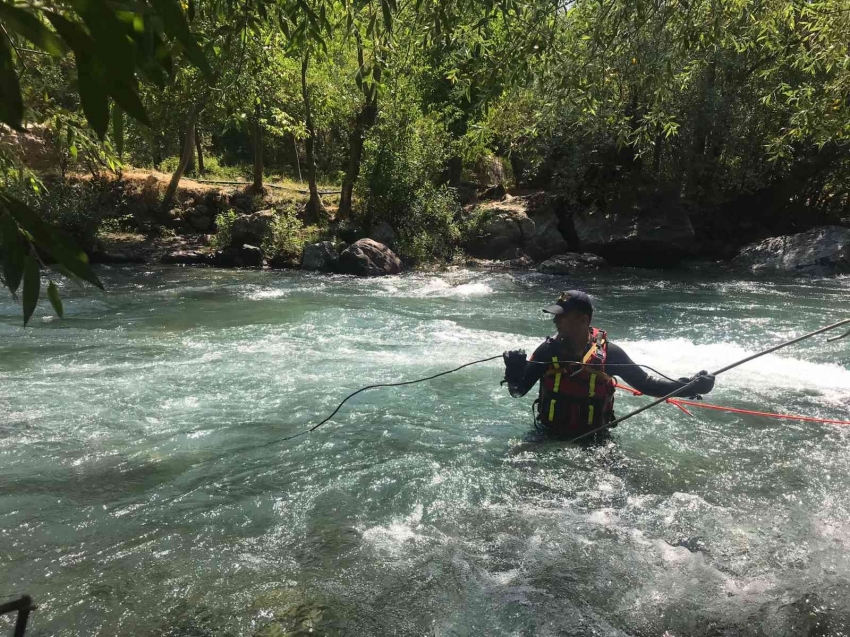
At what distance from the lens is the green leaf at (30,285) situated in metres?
1.09

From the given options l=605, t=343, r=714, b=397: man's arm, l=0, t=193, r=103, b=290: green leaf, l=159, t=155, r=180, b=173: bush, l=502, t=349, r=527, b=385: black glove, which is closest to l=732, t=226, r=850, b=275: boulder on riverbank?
l=605, t=343, r=714, b=397: man's arm

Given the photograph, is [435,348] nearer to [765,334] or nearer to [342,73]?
[765,334]

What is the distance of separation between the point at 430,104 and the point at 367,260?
8.82 meters

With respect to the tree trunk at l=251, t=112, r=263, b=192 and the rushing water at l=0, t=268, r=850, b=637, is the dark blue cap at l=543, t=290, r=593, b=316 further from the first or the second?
the tree trunk at l=251, t=112, r=263, b=192

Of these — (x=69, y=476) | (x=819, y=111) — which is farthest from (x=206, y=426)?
(x=819, y=111)

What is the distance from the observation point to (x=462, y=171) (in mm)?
25000

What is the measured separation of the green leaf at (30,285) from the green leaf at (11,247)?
0.01 meters

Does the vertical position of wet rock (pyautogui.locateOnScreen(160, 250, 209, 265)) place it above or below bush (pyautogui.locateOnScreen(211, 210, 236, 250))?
below

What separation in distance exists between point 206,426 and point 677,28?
207 inches

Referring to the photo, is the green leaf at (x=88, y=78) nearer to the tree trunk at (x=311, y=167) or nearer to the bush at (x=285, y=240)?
the bush at (x=285, y=240)

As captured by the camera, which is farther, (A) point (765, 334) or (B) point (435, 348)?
(A) point (765, 334)

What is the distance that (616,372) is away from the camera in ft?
16.0

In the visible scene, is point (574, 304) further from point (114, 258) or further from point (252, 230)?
point (114, 258)

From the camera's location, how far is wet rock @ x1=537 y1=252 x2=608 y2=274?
17484mm
